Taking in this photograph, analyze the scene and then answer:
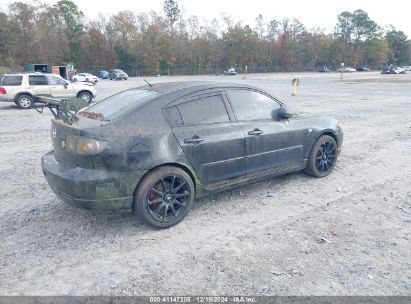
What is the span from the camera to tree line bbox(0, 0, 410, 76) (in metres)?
64.7

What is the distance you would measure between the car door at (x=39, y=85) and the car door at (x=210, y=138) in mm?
12774

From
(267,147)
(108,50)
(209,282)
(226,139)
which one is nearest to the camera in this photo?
(209,282)

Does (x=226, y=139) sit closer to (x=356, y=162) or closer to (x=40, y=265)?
(x=40, y=265)

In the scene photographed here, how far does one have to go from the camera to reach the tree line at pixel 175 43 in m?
64.7

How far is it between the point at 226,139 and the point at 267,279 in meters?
1.77

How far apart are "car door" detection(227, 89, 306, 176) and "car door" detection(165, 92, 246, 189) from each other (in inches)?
5.9

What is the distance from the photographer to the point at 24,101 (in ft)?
46.5

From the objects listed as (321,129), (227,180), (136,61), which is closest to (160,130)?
(227,180)

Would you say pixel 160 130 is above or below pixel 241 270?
above

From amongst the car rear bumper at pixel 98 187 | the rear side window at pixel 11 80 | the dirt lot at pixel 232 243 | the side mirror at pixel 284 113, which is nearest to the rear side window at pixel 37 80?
the rear side window at pixel 11 80

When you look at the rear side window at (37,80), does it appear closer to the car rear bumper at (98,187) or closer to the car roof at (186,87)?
the car roof at (186,87)

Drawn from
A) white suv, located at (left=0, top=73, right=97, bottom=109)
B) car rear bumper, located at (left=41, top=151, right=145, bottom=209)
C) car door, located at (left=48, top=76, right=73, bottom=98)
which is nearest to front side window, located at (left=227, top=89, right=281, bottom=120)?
car rear bumper, located at (left=41, top=151, right=145, bottom=209)

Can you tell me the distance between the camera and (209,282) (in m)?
2.79

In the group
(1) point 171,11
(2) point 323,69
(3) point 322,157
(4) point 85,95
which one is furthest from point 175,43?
(3) point 322,157
